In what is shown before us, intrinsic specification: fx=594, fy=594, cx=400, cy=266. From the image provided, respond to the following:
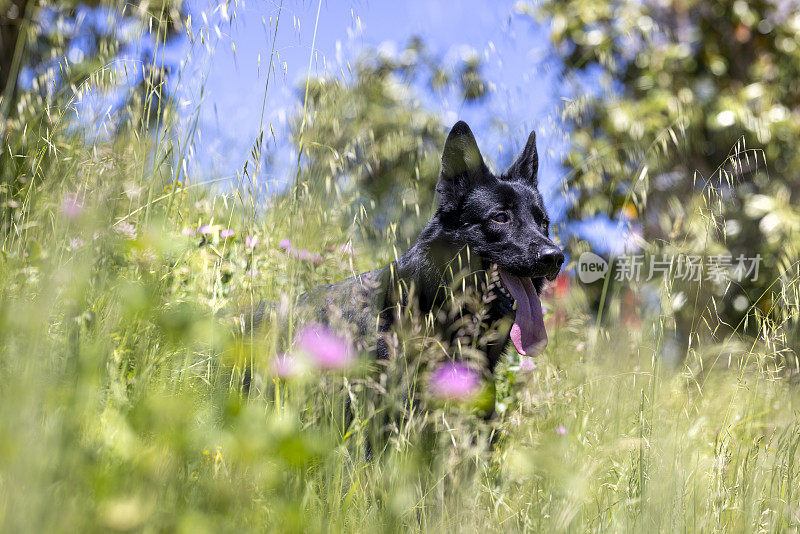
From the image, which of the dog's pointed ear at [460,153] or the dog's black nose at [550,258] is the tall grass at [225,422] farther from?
the dog's pointed ear at [460,153]

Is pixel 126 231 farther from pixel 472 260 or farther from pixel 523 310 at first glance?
pixel 472 260

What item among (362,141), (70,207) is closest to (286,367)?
(70,207)

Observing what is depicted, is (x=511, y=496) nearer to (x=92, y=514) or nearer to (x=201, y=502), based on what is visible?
(x=201, y=502)

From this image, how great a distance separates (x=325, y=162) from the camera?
144 cm

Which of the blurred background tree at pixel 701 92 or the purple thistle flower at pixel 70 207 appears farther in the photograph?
the blurred background tree at pixel 701 92

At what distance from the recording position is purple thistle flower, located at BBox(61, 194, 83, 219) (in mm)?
1246

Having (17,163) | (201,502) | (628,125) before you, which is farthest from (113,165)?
(628,125)

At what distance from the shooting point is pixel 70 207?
1.28 metres

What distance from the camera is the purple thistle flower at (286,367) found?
114 centimetres

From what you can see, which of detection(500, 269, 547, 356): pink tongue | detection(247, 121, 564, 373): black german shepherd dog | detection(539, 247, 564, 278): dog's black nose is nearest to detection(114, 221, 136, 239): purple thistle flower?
detection(247, 121, 564, 373): black german shepherd dog

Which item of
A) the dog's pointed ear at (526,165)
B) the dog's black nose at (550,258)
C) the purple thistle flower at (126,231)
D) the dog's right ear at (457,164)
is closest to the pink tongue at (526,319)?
the dog's black nose at (550,258)

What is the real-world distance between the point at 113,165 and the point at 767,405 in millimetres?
2472

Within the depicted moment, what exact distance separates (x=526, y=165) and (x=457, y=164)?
0.49 m

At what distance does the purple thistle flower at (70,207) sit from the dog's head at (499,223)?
4.80 feet
